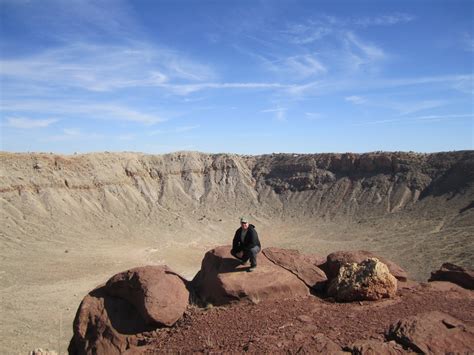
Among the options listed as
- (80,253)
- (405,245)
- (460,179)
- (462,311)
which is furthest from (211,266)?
(460,179)

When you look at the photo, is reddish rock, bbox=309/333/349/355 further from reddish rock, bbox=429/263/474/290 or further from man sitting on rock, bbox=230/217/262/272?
reddish rock, bbox=429/263/474/290

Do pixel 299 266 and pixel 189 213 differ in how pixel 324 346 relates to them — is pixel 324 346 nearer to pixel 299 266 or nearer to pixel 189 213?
pixel 299 266

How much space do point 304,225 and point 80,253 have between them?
23.1 metres

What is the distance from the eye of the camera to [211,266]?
33.6 ft

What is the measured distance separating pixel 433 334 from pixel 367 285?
231 cm

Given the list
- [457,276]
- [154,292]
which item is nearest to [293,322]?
[154,292]

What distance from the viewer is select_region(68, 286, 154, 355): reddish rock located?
8734 mm

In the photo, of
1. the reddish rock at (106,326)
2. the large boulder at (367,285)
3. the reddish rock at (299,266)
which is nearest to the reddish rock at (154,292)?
the reddish rock at (106,326)

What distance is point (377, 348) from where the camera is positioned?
6.45 m

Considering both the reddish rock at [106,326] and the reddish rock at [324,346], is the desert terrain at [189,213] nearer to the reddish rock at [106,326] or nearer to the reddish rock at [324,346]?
the reddish rock at [106,326]

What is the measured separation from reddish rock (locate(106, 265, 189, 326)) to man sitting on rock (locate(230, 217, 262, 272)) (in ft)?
5.05

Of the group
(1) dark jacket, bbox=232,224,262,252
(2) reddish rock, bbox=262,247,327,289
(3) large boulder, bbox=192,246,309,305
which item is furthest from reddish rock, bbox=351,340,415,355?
(1) dark jacket, bbox=232,224,262,252

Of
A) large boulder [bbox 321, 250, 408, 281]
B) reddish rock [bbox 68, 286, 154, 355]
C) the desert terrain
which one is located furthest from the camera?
the desert terrain

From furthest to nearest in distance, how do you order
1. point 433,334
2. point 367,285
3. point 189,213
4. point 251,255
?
point 189,213
point 251,255
point 367,285
point 433,334
